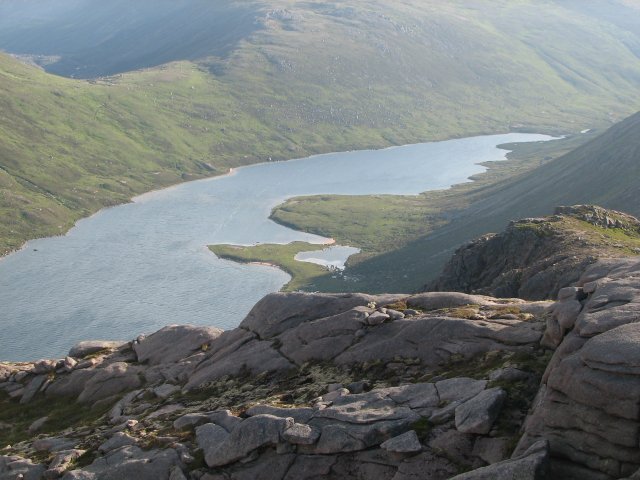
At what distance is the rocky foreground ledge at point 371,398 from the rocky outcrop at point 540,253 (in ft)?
91.9

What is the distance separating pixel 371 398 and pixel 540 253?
182 feet

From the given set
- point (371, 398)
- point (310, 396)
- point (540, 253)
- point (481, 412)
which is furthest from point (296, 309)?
point (540, 253)

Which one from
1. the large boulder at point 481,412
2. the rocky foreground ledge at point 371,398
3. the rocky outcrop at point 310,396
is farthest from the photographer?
the rocky outcrop at point 310,396

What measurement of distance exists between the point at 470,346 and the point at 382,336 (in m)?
6.13

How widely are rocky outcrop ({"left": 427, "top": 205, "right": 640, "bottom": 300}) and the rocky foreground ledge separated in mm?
28021

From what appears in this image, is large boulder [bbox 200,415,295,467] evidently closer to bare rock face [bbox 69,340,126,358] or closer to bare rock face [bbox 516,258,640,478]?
bare rock face [bbox 516,258,640,478]

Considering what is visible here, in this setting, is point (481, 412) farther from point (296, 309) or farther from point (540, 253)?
point (540, 253)

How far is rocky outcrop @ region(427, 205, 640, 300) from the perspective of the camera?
70812 mm

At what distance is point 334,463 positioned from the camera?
105 ft

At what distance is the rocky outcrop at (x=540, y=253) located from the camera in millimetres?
70812

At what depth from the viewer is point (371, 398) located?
34906mm

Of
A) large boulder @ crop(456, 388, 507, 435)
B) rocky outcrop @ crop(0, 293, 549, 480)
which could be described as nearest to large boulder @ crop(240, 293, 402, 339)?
rocky outcrop @ crop(0, 293, 549, 480)

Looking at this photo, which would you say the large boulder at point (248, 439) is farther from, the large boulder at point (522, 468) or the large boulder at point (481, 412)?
the large boulder at point (522, 468)

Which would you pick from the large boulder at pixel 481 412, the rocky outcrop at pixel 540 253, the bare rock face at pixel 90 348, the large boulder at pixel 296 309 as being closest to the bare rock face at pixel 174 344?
the bare rock face at pixel 90 348
